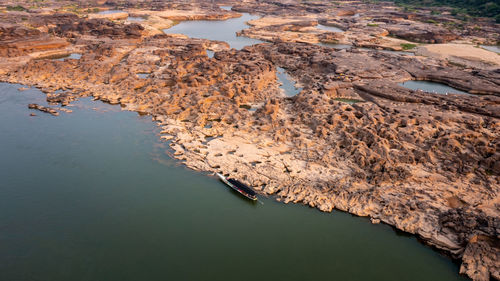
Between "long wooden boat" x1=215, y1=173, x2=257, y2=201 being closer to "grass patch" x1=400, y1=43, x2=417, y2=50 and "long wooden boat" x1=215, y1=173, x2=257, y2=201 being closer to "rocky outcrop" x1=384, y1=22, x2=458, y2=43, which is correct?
"grass patch" x1=400, y1=43, x2=417, y2=50

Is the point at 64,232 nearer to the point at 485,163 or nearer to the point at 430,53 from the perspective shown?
the point at 485,163

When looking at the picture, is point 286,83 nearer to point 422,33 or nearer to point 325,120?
point 325,120

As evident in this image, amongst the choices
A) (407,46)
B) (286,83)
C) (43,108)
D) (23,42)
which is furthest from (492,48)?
(23,42)

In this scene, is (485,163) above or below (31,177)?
above

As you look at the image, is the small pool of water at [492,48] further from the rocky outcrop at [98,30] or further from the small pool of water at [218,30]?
the rocky outcrop at [98,30]

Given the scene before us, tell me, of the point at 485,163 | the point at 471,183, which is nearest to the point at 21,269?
the point at 471,183

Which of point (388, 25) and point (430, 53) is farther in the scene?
point (388, 25)
